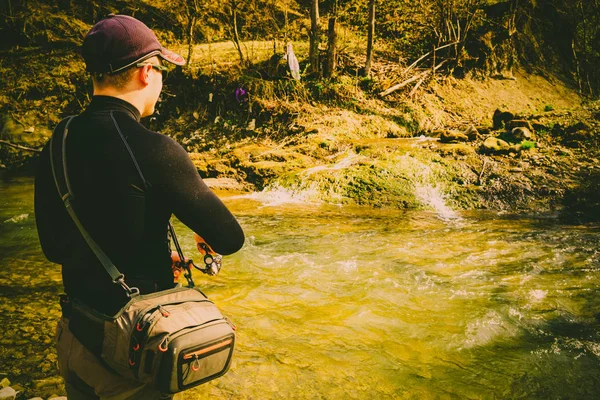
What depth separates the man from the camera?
1.44m

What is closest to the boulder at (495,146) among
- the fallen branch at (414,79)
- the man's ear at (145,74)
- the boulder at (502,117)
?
the boulder at (502,117)

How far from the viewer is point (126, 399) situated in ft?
5.17

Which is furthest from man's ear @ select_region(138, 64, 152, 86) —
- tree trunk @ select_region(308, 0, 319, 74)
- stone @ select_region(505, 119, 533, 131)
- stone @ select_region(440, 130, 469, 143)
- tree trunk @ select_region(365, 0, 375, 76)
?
tree trunk @ select_region(365, 0, 375, 76)

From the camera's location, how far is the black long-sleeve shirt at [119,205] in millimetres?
1437

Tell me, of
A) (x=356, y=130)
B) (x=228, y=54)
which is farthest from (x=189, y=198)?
(x=228, y=54)

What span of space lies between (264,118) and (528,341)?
10.6m

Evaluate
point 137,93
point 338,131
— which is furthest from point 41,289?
point 338,131

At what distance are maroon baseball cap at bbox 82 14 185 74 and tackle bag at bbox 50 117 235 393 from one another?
0.28 meters

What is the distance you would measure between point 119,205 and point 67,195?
230mm

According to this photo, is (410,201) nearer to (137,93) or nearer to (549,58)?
(137,93)

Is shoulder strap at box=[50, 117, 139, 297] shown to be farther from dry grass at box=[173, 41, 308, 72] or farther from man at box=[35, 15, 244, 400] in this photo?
dry grass at box=[173, 41, 308, 72]

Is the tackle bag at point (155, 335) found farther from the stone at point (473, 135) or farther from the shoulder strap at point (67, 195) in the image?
the stone at point (473, 135)

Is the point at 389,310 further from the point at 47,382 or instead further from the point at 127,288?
the point at 127,288

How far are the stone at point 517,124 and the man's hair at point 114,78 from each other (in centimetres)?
1093
